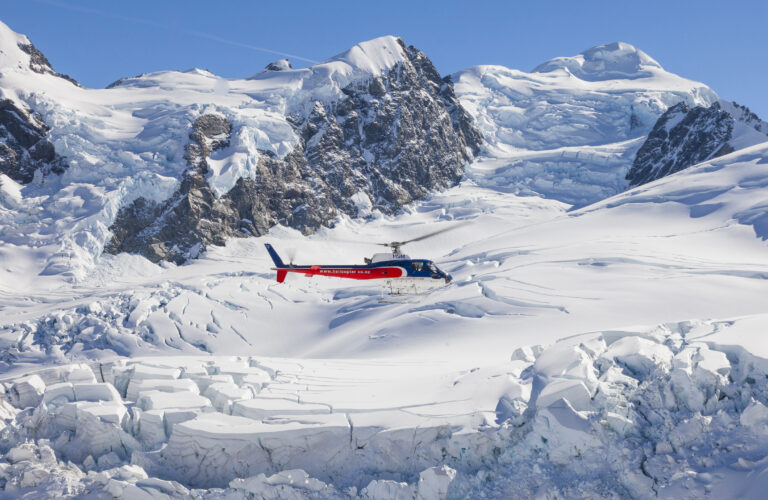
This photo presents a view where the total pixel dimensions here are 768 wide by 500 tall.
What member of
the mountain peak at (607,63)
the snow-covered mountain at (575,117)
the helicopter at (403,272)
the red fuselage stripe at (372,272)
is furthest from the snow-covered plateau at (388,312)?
the mountain peak at (607,63)

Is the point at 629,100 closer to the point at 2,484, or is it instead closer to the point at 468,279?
the point at 468,279

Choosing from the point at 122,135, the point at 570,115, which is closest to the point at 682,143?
the point at 570,115

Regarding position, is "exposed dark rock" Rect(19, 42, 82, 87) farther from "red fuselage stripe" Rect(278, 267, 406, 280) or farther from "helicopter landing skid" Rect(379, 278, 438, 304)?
"helicopter landing skid" Rect(379, 278, 438, 304)

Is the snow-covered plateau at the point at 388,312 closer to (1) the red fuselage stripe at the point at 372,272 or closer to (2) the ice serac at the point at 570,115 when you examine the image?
(2) the ice serac at the point at 570,115

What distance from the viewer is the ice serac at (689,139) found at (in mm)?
79688

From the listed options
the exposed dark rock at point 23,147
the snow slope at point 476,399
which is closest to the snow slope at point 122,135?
the exposed dark rock at point 23,147

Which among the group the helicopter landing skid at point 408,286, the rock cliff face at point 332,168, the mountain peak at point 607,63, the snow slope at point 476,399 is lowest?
the snow slope at point 476,399

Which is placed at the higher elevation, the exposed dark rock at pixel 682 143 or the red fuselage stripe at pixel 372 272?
the exposed dark rock at pixel 682 143

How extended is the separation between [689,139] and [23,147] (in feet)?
267

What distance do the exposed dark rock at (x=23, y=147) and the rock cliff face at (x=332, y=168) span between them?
445 inches

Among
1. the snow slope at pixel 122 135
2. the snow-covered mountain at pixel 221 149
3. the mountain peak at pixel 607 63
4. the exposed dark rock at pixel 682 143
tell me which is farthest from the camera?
the mountain peak at pixel 607 63

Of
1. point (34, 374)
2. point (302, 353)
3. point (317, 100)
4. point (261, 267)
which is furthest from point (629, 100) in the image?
point (34, 374)

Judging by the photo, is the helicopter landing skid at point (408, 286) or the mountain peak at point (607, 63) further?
the mountain peak at point (607, 63)

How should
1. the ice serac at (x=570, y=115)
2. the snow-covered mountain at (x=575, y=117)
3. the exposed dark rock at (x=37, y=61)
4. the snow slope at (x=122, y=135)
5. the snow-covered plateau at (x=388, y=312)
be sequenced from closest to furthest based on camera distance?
the snow-covered plateau at (x=388, y=312) → the snow slope at (x=122, y=135) → the exposed dark rock at (x=37, y=61) → the snow-covered mountain at (x=575, y=117) → the ice serac at (x=570, y=115)
